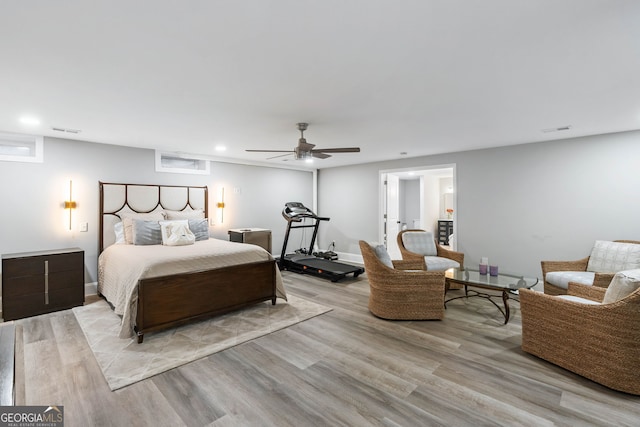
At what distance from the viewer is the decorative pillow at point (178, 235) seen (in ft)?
14.3

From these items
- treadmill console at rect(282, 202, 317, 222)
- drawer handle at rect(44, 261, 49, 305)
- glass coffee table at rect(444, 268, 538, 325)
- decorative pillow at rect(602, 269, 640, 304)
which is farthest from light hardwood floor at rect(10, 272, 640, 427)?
treadmill console at rect(282, 202, 317, 222)

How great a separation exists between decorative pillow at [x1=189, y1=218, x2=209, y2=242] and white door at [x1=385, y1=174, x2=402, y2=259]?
13.0 ft

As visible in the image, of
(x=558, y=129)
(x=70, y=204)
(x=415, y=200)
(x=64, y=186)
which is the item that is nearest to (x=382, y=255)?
(x=558, y=129)

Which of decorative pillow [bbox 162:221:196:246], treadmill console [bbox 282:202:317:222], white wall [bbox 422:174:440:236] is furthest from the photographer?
white wall [bbox 422:174:440:236]

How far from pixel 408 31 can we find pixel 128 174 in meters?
5.03

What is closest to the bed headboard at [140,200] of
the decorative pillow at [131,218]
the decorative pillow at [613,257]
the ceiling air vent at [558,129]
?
the decorative pillow at [131,218]

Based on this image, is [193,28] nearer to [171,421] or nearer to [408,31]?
[408,31]

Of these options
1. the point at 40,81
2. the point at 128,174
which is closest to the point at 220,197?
the point at 128,174

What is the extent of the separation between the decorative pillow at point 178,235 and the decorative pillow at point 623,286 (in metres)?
4.79

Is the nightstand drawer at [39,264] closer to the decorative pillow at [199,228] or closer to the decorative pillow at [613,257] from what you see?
the decorative pillow at [199,228]

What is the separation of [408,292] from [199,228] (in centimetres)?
348

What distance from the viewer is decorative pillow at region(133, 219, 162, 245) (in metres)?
4.44

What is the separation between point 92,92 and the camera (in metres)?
2.71

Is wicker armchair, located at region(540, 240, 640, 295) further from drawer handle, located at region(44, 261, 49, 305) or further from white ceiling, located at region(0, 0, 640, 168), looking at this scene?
drawer handle, located at region(44, 261, 49, 305)
